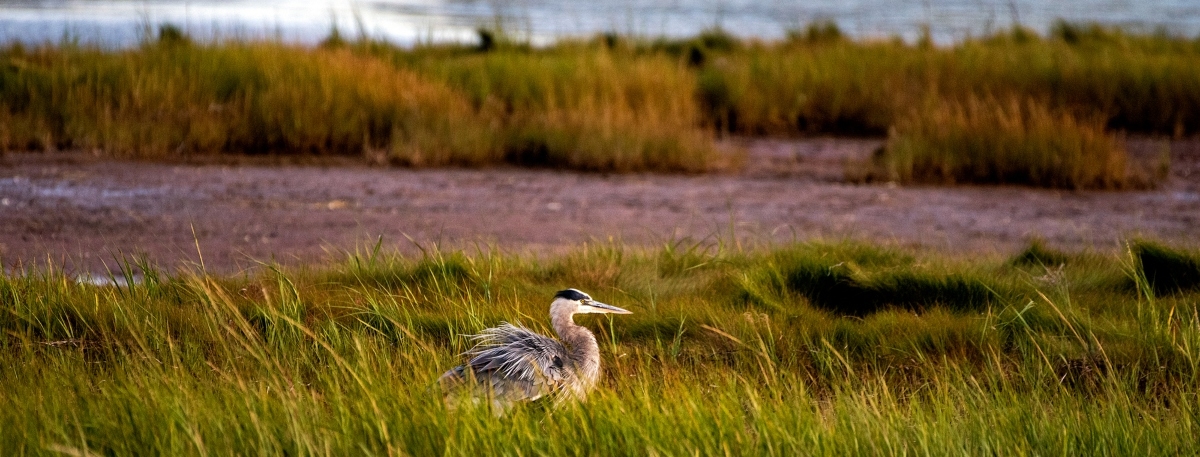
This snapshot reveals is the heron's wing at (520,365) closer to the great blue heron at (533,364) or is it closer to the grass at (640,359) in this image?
the great blue heron at (533,364)

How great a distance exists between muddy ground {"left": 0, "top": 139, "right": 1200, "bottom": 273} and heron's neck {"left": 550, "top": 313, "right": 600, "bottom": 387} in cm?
271

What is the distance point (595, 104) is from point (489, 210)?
3555 millimetres

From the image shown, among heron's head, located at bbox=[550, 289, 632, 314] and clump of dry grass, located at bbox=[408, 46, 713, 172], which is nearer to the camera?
heron's head, located at bbox=[550, 289, 632, 314]

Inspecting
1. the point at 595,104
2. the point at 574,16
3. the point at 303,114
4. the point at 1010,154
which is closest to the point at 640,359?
the point at 1010,154

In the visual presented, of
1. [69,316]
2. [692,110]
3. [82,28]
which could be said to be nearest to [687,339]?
[69,316]

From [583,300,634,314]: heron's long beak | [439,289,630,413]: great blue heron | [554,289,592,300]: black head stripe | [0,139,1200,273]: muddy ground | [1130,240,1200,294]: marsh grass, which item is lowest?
[0,139,1200,273]: muddy ground

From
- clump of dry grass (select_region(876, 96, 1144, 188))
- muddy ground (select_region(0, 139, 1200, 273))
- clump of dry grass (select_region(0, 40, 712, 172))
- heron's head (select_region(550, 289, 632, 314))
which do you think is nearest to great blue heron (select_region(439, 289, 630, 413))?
heron's head (select_region(550, 289, 632, 314))

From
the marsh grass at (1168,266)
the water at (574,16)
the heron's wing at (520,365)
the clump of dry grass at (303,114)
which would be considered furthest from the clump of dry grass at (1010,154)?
the water at (574,16)

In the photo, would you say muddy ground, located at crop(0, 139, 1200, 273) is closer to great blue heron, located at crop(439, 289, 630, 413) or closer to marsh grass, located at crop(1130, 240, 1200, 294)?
marsh grass, located at crop(1130, 240, 1200, 294)

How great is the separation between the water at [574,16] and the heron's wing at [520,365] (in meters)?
15.8

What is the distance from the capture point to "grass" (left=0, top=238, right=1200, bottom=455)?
123 inches

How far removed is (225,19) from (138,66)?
13.4 metres

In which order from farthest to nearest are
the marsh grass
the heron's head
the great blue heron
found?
the marsh grass → the heron's head → the great blue heron

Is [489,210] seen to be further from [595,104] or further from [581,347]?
[581,347]
